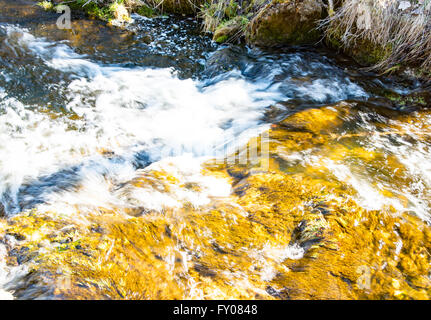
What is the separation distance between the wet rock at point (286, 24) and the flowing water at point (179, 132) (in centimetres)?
29

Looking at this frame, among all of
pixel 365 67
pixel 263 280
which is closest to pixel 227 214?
pixel 263 280

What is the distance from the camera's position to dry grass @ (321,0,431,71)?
478cm

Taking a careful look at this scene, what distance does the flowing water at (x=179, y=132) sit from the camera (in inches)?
87.0

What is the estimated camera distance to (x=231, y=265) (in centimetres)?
205

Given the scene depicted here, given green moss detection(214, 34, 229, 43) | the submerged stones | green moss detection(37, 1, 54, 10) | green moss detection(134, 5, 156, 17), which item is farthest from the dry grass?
green moss detection(37, 1, 54, 10)

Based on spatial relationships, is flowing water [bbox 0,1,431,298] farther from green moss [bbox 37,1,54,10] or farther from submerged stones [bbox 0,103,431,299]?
green moss [bbox 37,1,54,10]

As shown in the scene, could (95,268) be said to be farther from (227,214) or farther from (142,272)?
(227,214)

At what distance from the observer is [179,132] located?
4148 millimetres

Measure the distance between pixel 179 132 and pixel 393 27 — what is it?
424cm

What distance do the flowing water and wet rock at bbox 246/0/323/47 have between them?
29 centimetres

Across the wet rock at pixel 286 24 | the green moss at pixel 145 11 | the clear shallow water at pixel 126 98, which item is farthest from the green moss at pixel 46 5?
the wet rock at pixel 286 24

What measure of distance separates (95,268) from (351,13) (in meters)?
5.81

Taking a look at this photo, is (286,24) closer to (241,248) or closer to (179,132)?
(179,132)

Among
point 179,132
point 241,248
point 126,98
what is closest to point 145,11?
point 126,98
